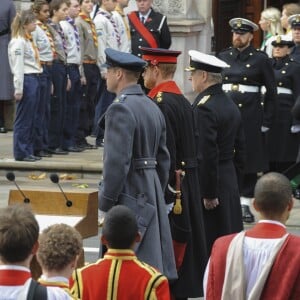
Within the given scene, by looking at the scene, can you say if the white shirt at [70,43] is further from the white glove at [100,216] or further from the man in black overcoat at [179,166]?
the white glove at [100,216]

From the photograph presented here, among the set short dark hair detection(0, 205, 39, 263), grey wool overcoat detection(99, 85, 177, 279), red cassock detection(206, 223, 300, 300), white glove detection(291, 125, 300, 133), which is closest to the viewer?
short dark hair detection(0, 205, 39, 263)

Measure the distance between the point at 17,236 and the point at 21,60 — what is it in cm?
1015

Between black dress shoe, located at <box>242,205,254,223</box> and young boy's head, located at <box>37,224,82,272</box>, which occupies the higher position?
young boy's head, located at <box>37,224,82,272</box>

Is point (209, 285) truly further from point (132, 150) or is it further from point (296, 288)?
point (132, 150)

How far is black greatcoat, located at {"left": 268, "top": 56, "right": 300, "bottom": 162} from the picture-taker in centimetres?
1498

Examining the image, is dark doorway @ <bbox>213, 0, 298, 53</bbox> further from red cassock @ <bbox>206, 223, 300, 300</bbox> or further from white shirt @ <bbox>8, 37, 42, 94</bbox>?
red cassock @ <bbox>206, 223, 300, 300</bbox>

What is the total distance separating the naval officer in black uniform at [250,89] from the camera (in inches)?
525

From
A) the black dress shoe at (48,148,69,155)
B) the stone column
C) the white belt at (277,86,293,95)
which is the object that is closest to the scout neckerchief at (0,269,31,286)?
the white belt at (277,86,293,95)

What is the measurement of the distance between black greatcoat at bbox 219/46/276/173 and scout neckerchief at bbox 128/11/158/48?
133 inches

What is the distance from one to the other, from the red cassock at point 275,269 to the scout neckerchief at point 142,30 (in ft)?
35.7

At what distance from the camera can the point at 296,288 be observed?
632 cm

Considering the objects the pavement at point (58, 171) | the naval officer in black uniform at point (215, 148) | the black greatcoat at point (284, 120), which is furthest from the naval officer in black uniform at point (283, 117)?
the naval officer in black uniform at point (215, 148)

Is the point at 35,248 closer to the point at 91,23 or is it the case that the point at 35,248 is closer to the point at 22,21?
the point at 22,21

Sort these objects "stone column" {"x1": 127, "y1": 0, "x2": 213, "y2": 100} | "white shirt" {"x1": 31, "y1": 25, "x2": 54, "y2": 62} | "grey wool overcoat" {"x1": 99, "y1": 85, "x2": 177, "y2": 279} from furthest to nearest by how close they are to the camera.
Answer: "stone column" {"x1": 127, "y1": 0, "x2": 213, "y2": 100} < "white shirt" {"x1": 31, "y1": 25, "x2": 54, "y2": 62} < "grey wool overcoat" {"x1": 99, "y1": 85, "x2": 177, "y2": 279}
